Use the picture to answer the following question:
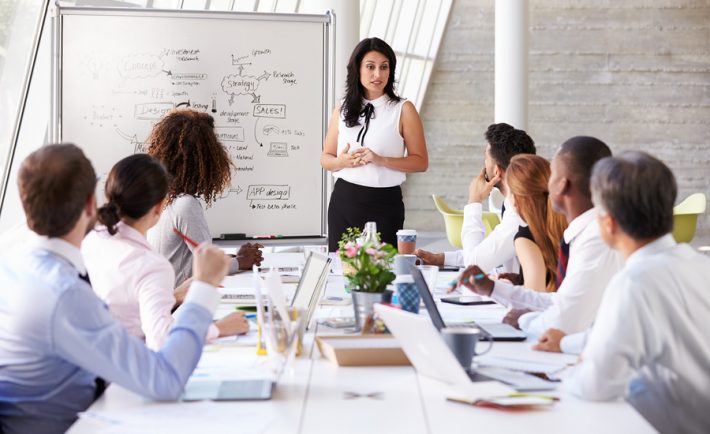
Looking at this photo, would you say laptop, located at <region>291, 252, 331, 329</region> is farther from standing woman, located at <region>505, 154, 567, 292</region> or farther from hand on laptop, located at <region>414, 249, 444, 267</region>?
hand on laptop, located at <region>414, 249, 444, 267</region>

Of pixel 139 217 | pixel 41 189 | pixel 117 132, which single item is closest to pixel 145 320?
pixel 139 217

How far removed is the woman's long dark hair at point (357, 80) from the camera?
15.3 ft

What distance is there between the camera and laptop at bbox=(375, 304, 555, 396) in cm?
176

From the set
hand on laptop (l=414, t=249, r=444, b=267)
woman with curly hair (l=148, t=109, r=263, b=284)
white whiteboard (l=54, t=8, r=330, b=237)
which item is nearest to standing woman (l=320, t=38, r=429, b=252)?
hand on laptop (l=414, t=249, r=444, b=267)

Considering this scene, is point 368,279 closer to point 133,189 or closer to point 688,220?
point 133,189

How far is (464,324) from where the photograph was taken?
254 centimetres

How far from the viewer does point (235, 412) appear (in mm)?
1705

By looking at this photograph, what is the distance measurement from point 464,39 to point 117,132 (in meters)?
9.78

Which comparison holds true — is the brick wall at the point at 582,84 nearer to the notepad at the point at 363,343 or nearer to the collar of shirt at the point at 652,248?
the notepad at the point at 363,343

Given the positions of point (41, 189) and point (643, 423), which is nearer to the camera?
point (643, 423)

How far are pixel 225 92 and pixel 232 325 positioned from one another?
3.28m

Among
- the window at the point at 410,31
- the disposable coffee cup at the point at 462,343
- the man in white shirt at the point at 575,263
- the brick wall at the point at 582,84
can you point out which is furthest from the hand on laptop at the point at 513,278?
the brick wall at the point at 582,84

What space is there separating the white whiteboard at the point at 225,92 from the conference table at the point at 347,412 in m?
3.56

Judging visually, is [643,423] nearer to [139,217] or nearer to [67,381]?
[67,381]
